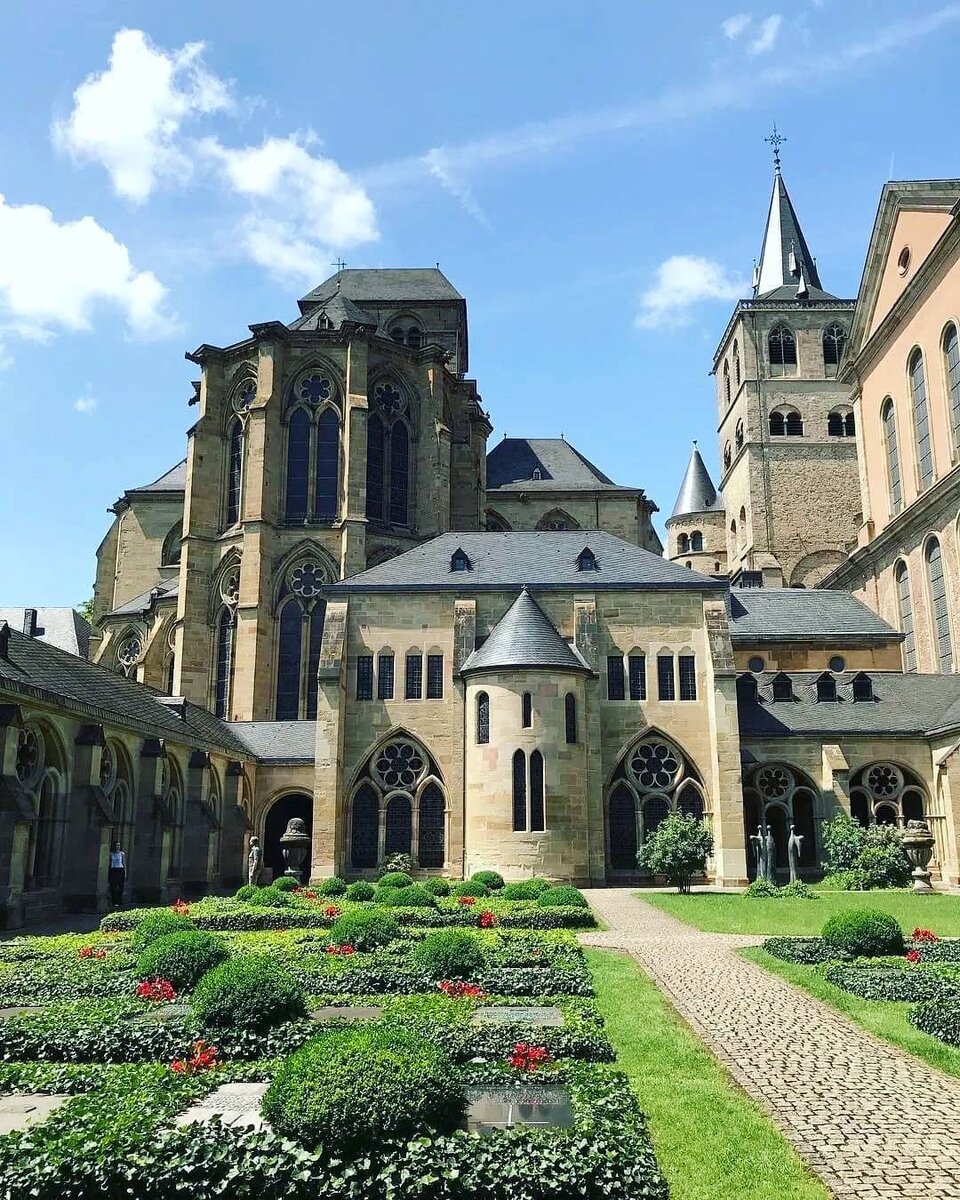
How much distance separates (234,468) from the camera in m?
49.3

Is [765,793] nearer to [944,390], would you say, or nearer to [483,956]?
[944,390]

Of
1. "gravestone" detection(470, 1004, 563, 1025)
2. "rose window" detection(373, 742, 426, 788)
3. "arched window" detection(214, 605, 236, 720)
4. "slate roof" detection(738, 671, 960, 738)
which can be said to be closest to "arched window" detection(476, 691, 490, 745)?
"rose window" detection(373, 742, 426, 788)

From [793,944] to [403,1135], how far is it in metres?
12.7

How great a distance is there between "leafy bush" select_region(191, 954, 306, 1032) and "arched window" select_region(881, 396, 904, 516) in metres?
46.2

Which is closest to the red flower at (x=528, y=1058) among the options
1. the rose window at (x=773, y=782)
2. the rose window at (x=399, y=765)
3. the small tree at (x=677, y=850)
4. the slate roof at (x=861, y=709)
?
the small tree at (x=677, y=850)

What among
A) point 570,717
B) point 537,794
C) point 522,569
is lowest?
point 537,794

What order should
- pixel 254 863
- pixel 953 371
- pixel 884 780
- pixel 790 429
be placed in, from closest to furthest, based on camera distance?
1. pixel 254 863
2. pixel 884 780
3. pixel 953 371
4. pixel 790 429

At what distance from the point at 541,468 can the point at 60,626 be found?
3019 centimetres

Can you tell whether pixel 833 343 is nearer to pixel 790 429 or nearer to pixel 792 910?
pixel 790 429

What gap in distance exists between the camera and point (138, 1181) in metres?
6.72

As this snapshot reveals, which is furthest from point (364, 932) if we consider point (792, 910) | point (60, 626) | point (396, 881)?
point (60, 626)

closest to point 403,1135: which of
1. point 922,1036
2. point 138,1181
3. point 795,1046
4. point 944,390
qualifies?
point 138,1181

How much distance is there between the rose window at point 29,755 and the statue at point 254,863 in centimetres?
1196

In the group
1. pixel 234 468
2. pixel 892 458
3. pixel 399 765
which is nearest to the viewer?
pixel 399 765
